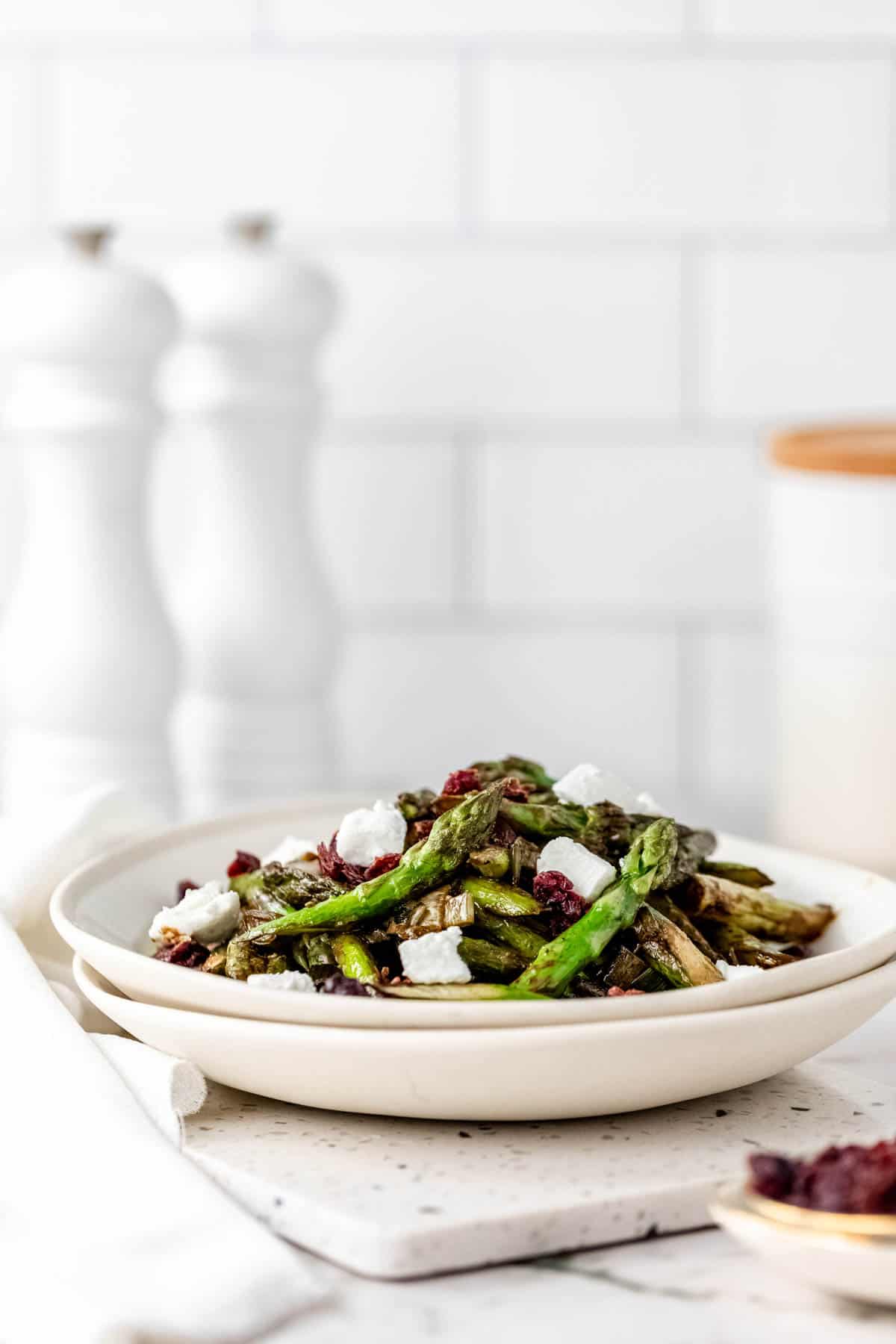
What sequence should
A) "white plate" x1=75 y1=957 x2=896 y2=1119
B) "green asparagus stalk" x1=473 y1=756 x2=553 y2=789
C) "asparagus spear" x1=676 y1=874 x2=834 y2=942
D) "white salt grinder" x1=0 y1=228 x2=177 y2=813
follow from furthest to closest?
"white salt grinder" x1=0 y1=228 x2=177 y2=813 → "green asparagus stalk" x1=473 y1=756 x2=553 y2=789 → "asparagus spear" x1=676 y1=874 x2=834 y2=942 → "white plate" x1=75 y1=957 x2=896 y2=1119

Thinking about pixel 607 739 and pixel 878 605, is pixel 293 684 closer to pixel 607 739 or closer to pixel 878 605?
pixel 607 739

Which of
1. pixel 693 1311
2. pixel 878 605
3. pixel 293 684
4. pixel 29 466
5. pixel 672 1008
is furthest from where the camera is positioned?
pixel 293 684

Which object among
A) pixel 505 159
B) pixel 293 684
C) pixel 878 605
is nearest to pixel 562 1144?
pixel 878 605

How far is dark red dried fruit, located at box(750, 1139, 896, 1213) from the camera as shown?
26.6 inches

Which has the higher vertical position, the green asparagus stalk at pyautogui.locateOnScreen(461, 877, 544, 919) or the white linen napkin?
the green asparagus stalk at pyautogui.locateOnScreen(461, 877, 544, 919)

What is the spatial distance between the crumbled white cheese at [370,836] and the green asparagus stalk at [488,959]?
92 millimetres

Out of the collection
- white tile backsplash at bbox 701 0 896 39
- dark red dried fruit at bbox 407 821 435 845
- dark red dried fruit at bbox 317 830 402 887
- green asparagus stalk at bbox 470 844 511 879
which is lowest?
dark red dried fruit at bbox 317 830 402 887

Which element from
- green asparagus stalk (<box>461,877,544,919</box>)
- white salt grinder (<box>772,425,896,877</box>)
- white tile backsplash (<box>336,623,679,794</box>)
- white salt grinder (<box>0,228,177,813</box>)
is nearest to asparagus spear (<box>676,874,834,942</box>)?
green asparagus stalk (<box>461,877,544,919</box>)

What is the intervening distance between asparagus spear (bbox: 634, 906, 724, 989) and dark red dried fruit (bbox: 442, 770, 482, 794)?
0.52 ft

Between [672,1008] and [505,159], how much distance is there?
144 centimetres

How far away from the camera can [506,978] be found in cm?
89

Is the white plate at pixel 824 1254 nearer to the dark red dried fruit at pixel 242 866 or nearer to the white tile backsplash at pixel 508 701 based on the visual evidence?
the dark red dried fruit at pixel 242 866

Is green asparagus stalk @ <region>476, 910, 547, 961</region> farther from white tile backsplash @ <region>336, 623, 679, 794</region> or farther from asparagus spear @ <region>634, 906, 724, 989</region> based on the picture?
white tile backsplash @ <region>336, 623, 679, 794</region>

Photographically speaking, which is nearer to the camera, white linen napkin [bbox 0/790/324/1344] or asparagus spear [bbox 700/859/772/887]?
white linen napkin [bbox 0/790/324/1344]
